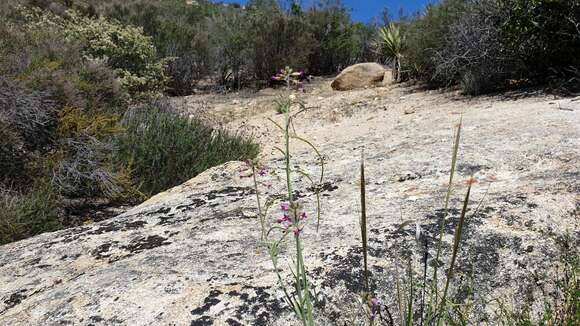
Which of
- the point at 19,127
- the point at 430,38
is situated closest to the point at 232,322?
the point at 19,127

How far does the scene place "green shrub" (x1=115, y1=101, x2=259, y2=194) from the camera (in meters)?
4.48

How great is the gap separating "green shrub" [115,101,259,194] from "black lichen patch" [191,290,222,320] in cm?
293

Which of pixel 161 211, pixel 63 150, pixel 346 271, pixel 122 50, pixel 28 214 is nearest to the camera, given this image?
pixel 346 271

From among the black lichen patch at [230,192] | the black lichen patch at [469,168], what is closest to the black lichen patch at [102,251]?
the black lichen patch at [230,192]

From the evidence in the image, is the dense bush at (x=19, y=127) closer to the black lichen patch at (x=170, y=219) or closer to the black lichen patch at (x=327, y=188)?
the black lichen patch at (x=170, y=219)

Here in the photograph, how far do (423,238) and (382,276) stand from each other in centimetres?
22

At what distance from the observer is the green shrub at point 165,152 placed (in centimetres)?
448

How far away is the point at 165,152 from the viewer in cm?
466

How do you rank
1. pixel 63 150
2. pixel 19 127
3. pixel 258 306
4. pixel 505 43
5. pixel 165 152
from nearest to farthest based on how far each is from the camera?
1. pixel 258 306
2. pixel 19 127
3. pixel 63 150
4. pixel 165 152
5. pixel 505 43

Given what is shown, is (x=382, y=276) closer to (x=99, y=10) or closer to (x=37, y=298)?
(x=37, y=298)

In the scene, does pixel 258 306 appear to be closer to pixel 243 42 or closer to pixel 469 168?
pixel 469 168

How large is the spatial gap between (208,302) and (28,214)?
2597 millimetres

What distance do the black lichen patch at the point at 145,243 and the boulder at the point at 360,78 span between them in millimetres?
9946

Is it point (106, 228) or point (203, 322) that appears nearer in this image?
point (203, 322)
